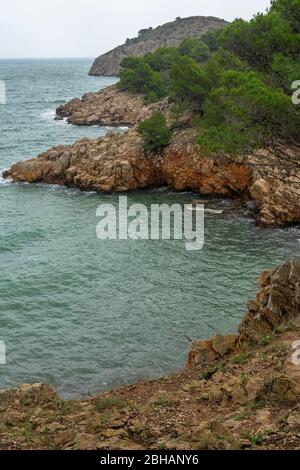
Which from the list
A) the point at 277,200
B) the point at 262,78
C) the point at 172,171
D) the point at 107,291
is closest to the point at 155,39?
the point at 172,171

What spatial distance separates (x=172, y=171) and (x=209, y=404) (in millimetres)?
28587

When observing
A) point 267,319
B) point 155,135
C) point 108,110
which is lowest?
point 267,319

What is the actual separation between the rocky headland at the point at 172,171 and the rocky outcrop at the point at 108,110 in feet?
74.6

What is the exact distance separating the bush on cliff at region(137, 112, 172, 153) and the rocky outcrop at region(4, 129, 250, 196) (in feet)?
2.09

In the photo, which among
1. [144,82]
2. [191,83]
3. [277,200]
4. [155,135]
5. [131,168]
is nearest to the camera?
[277,200]

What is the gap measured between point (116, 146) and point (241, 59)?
82.9 feet

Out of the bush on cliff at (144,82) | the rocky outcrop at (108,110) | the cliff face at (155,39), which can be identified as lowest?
the rocky outcrop at (108,110)

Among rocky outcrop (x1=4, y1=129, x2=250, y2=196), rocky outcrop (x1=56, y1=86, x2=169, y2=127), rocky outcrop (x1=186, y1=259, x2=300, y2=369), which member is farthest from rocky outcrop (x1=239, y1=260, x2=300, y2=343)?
rocky outcrop (x1=56, y1=86, x2=169, y2=127)

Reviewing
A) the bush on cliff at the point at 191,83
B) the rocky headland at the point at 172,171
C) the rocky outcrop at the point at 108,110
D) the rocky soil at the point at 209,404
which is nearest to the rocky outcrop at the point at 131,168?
the rocky headland at the point at 172,171

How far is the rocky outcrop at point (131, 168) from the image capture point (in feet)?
121

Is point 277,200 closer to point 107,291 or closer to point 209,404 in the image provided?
point 107,291

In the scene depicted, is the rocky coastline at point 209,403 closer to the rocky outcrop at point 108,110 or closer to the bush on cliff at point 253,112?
the bush on cliff at point 253,112

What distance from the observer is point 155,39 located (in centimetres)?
17225

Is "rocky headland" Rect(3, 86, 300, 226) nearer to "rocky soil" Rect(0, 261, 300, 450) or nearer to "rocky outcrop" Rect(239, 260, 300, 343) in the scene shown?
"rocky soil" Rect(0, 261, 300, 450)
